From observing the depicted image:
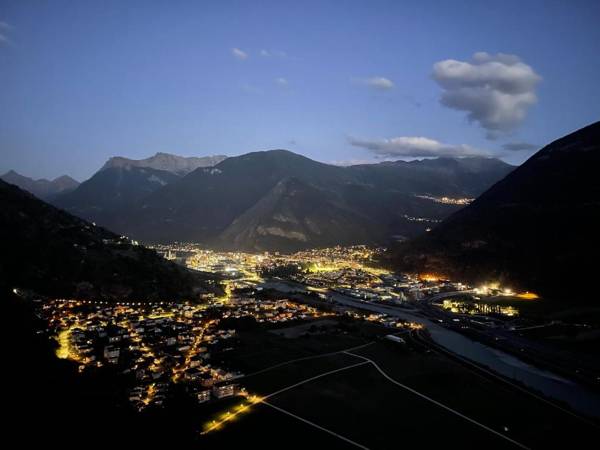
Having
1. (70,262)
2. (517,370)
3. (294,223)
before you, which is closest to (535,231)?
(517,370)

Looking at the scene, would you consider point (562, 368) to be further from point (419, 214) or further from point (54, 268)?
point (419, 214)

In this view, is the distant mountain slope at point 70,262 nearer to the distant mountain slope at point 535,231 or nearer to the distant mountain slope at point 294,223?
the distant mountain slope at point 535,231

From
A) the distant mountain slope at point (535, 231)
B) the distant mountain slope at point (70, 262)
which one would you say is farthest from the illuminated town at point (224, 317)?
the distant mountain slope at point (535, 231)

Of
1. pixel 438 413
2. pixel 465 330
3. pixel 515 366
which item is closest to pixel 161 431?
pixel 438 413

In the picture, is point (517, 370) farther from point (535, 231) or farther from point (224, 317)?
point (535, 231)

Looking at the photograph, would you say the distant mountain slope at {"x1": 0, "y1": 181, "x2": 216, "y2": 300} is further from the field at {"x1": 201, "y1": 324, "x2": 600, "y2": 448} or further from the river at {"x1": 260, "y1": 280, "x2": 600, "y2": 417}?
the river at {"x1": 260, "y1": 280, "x2": 600, "y2": 417}

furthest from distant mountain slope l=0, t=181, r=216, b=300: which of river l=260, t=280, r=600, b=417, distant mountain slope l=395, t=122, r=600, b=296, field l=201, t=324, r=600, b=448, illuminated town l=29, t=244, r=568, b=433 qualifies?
distant mountain slope l=395, t=122, r=600, b=296
